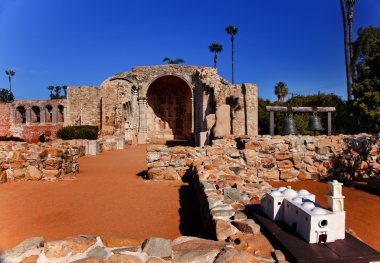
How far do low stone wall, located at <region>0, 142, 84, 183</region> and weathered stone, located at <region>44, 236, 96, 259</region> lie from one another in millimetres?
5739

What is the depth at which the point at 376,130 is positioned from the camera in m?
16.3

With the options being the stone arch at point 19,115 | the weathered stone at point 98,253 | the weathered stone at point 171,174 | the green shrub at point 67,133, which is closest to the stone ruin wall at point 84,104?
the green shrub at point 67,133

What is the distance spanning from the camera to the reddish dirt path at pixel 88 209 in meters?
4.02

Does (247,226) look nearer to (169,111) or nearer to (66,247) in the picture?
(66,247)

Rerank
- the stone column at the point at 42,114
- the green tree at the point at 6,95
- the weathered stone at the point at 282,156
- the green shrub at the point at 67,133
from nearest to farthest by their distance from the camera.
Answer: the weathered stone at the point at 282,156 → the green shrub at the point at 67,133 → the stone column at the point at 42,114 → the green tree at the point at 6,95

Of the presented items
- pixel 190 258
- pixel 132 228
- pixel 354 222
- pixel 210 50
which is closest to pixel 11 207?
pixel 132 228

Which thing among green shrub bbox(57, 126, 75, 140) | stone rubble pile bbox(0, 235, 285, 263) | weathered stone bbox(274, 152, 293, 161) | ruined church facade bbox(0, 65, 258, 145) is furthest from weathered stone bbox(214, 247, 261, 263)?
green shrub bbox(57, 126, 75, 140)

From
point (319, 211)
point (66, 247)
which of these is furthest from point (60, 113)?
point (319, 211)

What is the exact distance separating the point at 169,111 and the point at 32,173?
19.4m

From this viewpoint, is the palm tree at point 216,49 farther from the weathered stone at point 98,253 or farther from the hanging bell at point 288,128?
the weathered stone at point 98,253

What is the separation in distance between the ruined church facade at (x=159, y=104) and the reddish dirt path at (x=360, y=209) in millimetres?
12279

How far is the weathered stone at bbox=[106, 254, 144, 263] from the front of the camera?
223 cm

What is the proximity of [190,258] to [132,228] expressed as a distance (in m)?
2.13

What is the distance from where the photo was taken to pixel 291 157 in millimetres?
7309
